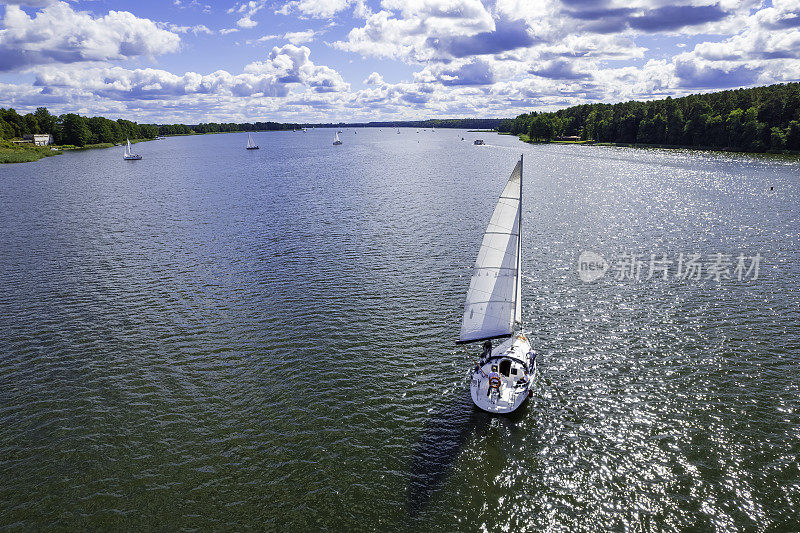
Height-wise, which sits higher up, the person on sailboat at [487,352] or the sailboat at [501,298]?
→ the sailboat at [501,298]

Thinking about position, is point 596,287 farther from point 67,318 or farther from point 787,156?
point 787,156

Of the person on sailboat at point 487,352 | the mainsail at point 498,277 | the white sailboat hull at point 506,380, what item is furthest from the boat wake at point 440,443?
the mainsail at point 498,277

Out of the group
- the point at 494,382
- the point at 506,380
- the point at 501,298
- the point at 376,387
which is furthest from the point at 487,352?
the point at 376,387

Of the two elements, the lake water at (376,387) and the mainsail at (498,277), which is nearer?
the lake water at (376,387)

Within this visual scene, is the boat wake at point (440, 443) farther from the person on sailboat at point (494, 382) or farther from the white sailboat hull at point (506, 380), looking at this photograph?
the person on sailboat at point (494, 382)

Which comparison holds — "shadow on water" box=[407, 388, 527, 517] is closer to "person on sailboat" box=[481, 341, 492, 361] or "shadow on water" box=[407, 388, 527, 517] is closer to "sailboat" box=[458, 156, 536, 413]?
"sailboat" box=[458, 156, 536, 413]

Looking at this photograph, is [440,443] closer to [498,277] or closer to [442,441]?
[442,441]

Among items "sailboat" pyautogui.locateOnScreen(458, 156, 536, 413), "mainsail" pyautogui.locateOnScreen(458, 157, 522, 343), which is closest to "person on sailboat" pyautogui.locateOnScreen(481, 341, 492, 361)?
"sailboat" pyautogui.locateOnScreen(458, 156, 536, 413)

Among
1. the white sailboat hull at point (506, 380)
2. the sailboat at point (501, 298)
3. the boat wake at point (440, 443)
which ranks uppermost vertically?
the sailboat at point (501, 298)
